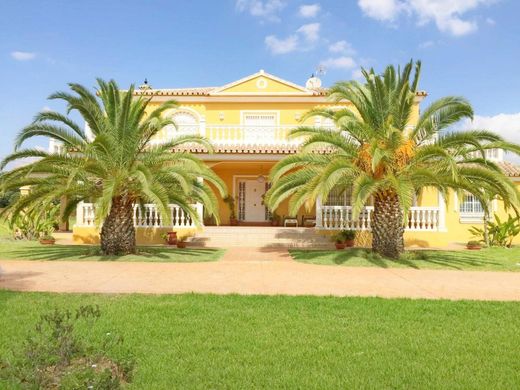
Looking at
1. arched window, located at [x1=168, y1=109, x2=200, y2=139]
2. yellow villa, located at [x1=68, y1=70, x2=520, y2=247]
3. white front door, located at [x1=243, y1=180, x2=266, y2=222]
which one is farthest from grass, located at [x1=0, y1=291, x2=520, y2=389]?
arched window, located at [x1=168, y1=109, x2=200, y2=139]

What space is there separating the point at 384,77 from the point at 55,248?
492 inches

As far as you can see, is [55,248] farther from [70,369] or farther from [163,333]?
[70,369]

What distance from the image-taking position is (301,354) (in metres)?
4.69

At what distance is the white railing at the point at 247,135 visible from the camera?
20031mm

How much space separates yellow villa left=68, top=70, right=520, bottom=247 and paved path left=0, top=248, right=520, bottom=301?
4.35 meters

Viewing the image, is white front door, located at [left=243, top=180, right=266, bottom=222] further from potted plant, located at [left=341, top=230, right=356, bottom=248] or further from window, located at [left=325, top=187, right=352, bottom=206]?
potted plant, located at [left=341, top=230, right=356, bottom=248]

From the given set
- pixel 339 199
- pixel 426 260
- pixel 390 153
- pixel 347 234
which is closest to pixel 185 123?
pixel 339 199

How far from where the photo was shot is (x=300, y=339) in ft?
17.1

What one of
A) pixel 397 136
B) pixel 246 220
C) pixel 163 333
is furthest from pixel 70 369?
pixel 246 220

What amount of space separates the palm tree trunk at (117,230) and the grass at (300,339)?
5534 mm

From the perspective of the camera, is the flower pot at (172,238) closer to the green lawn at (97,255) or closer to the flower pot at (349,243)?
the green lawn at (97,255)

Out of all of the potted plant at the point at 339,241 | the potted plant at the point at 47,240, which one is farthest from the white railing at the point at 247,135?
the potted plant at the point at 47,240

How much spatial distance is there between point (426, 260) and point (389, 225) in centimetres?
153

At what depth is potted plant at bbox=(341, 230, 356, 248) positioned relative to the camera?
53.4 ft
